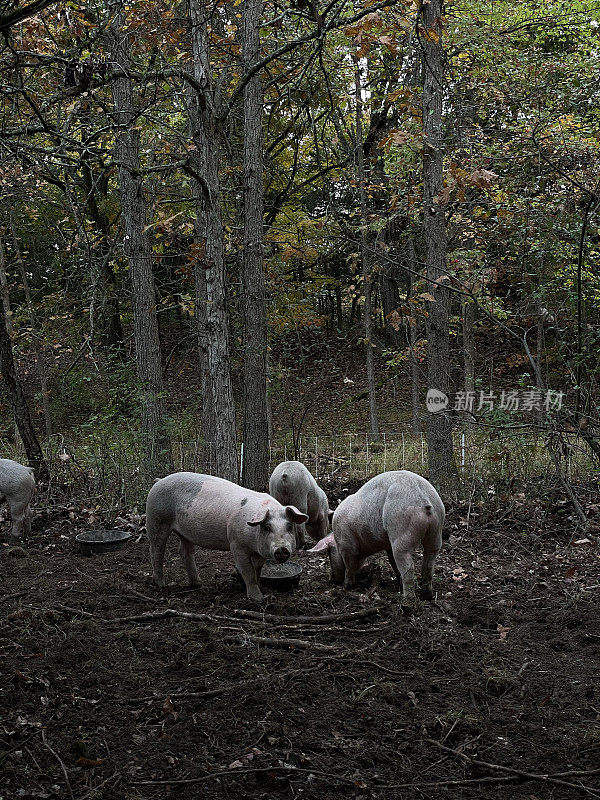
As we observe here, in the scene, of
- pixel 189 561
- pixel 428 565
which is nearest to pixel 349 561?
pixel 428 565

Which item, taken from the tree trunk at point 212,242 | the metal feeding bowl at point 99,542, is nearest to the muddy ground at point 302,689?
the metal feeding bowl at point 99,542

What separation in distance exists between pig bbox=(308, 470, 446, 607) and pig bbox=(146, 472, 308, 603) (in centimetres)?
58

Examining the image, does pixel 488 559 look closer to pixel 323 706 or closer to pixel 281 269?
pixel 323 706

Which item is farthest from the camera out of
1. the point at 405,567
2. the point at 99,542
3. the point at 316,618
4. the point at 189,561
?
the point at 99,542

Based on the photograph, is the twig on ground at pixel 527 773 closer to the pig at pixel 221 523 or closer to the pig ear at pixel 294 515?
the pig at pixel 221 523

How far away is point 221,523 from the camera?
20.8ft

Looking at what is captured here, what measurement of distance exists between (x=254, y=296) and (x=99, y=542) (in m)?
3.83

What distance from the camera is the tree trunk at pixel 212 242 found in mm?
Answer: 8461

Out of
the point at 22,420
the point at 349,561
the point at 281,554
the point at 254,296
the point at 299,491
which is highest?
the point at 254,296

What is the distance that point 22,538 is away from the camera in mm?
8875

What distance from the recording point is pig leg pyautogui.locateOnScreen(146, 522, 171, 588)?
662cm

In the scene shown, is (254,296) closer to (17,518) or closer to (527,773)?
(17,518)

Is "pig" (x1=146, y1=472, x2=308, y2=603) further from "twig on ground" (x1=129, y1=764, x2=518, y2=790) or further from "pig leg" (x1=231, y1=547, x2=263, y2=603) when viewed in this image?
"twig on ground" (x1=129, y1=764, x2=518, y2=790)

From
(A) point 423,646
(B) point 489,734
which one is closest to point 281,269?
(A) point 423,646
